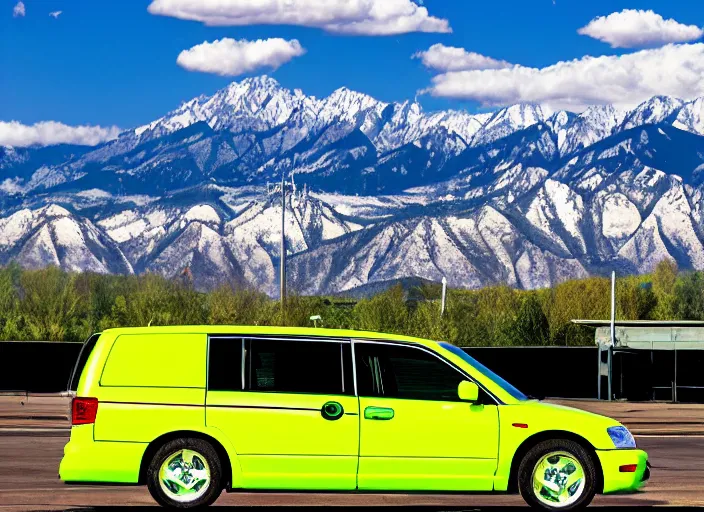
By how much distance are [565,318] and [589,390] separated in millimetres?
116995

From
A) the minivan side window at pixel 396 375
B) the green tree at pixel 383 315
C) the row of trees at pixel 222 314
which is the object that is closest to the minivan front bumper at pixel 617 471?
the minivan side window at pixel 396 375

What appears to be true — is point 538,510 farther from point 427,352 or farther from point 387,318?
point 387,318

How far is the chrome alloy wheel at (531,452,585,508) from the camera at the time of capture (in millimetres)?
12328

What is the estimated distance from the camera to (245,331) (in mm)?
12453

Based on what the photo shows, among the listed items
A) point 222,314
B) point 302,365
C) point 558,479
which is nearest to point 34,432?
point 302,365

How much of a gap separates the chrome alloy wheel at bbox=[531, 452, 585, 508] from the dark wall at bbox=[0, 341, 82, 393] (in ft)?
105

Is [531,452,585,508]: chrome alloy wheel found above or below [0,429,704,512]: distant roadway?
above

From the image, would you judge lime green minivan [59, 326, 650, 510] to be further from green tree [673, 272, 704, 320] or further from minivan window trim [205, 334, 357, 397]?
green tree [673, 272, 704, 320]

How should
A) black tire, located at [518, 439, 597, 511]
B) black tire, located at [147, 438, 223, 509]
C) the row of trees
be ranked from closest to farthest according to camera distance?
black tire, located at [147, 438, 223, 509] → black tire, located at [518, 439, 597, 511] → the row of trees

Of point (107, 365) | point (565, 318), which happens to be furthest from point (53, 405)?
point (565, 318)

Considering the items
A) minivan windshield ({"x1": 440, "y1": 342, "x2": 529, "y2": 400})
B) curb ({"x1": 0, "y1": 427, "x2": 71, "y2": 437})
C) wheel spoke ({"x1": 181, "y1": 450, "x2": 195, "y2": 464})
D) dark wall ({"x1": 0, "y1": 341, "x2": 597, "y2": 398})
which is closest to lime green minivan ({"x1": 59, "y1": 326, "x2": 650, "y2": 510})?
wheel spoke ({"x1": 181, "y1": 450, "x2": 195, "y2": 464})

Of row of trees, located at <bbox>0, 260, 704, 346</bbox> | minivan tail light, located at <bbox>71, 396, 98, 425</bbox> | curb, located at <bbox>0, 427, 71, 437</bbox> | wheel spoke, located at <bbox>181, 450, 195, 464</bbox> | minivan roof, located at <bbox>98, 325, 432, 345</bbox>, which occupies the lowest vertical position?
curb, located at <bbox>0, 427, 71, 437</bbox>

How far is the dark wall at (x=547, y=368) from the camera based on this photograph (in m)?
43.2

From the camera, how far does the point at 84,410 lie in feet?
40.2
